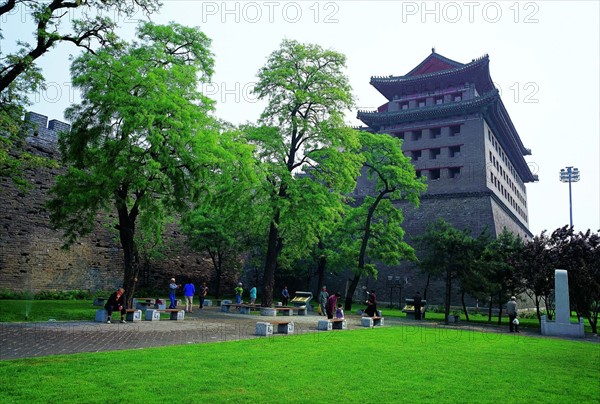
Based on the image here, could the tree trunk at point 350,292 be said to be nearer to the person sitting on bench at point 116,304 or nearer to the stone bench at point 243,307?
the stone bench at point 243,307

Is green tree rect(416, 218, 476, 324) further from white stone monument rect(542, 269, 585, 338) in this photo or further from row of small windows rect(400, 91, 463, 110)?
row of small windows rect(400, 91, 463, 110)

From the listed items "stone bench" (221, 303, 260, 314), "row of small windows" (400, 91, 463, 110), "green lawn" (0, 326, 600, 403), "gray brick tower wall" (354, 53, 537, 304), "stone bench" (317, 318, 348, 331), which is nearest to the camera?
"green lawn" (0, 326, 600, 403)

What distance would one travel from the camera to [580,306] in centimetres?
1888

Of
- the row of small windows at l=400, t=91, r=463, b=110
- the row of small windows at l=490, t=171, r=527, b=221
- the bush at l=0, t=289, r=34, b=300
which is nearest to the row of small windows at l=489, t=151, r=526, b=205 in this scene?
the row of small windows at l=490, t=171, r=527, b=221

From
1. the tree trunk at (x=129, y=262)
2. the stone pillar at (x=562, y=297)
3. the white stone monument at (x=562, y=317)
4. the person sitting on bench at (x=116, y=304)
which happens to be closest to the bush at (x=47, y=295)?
the tree trunk at (x=129, y=262)

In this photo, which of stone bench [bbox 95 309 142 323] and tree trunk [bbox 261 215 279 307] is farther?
tree trunk [bbox 261 215 279 307]

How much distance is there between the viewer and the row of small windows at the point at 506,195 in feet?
117

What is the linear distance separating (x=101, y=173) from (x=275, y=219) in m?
8.17

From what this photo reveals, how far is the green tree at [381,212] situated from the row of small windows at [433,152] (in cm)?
970

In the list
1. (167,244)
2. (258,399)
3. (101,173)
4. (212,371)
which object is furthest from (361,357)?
(167,244)

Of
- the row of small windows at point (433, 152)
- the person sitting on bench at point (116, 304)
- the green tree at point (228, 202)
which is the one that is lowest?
the person sitting on bench at point (116, 304)

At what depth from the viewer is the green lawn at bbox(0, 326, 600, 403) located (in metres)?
5.64

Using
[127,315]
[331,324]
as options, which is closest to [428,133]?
[331,324]

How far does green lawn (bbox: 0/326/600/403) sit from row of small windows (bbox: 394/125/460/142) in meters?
27.5
